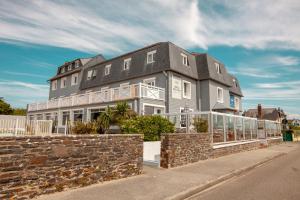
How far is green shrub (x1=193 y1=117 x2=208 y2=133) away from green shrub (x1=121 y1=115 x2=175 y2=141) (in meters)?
1.52

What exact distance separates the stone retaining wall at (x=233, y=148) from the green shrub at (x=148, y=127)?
2955 millimetres

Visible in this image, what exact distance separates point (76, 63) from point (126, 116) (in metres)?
20.7

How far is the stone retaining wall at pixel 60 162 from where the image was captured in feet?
17.7

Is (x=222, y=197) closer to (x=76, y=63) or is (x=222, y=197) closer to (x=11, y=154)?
(x=11, y=154)

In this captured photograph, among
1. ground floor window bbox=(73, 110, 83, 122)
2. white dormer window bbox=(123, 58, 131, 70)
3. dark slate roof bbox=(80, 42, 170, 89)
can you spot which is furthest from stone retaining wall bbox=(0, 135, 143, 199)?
white dormer window bbox=(123, 58, 131, 70)

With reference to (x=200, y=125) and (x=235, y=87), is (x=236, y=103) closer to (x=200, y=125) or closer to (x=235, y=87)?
(x=235, y=87)

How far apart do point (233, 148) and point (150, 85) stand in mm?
9120

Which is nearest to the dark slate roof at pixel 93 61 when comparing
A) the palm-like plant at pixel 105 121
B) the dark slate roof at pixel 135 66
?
the dark slate roof at pixel 135 66

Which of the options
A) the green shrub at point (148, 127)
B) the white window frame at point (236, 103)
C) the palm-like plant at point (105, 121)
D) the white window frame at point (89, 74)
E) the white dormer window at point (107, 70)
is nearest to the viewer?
the green shrub at point (148, 127)

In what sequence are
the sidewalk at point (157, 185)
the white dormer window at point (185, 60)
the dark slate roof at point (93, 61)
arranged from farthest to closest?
the dark slate roof at point (93, 61) → the white dormer window at point (185, 60) → the sidewalk at point (157, 185)

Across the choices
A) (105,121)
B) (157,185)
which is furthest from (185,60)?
(157,185)

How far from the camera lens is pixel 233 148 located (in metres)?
16.6

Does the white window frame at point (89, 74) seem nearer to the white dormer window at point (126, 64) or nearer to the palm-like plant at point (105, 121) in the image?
the white dormer window at point (126, 64)

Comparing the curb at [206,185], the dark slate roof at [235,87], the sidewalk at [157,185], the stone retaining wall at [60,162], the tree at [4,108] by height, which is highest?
the dark slate roof at [235,87]
